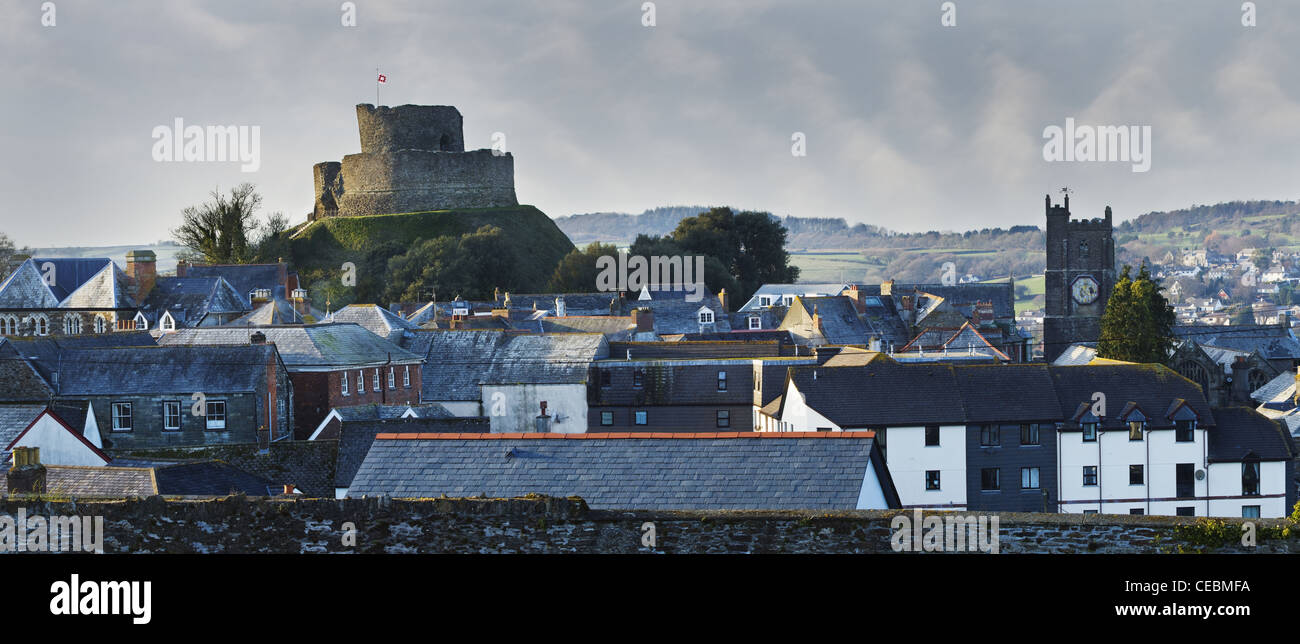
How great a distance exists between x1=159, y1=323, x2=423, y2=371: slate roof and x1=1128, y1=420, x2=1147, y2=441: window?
24306mm

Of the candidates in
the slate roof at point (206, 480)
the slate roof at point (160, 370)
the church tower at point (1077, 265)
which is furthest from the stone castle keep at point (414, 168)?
the slate roof at point (206, 480)

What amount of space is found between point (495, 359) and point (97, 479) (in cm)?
2777

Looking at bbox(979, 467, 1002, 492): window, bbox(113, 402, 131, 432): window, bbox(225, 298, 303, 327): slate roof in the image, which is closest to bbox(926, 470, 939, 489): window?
bbox(979, 467, 1002, 492): window

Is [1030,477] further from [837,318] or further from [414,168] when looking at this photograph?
[414,168]

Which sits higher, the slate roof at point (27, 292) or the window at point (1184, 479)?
the slate roof at point (27, 292)

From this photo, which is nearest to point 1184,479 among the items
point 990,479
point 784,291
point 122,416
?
point 990,479

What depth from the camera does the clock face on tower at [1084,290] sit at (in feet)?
346

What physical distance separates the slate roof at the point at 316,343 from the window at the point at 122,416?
4.93 meters

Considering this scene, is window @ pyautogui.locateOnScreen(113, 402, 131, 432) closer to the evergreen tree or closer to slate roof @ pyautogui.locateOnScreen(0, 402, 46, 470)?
slate roof @ pyautogui.locateOnScreen(0, 402, 46, 470)

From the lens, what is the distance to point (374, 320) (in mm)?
59188

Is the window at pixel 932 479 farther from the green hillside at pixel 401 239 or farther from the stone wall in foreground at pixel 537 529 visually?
the green hillside at pixel 401 239

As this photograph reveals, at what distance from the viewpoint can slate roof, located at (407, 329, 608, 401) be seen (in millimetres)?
50438
